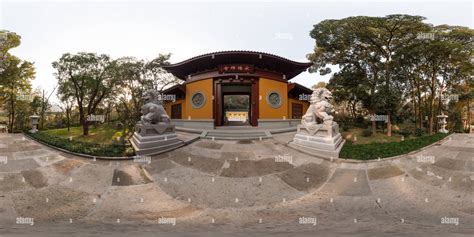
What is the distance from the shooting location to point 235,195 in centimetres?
324

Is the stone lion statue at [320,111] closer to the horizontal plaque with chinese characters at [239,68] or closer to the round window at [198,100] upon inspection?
the horizontal plaque with chinese characters at [239,68]

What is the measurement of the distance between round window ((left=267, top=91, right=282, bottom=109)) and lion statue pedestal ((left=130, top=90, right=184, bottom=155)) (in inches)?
232

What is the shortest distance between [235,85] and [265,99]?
1937 millimetres

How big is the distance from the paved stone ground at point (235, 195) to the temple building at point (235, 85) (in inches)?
216

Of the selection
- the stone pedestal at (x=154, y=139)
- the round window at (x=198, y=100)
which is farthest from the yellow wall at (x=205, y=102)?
the stone pedestal at (x=154, y=139)

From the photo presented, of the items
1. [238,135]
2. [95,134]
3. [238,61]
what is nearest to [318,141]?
[238,135]

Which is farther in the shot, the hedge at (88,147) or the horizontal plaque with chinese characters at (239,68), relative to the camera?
the horizontal plaque with chinese characters at (239,68)

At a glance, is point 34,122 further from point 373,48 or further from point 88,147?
point 373,48

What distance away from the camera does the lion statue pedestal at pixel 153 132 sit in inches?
194

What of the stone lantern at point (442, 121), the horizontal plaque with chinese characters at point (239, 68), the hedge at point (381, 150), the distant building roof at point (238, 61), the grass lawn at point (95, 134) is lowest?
the hedge at point (381, 150)

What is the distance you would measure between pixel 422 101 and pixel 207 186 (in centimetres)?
1154

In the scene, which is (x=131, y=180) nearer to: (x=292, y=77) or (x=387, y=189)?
(x=387, y=189)

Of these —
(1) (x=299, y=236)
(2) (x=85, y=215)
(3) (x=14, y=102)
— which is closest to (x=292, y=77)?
(1) (x=299, y=236)

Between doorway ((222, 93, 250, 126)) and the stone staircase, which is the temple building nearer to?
the stone staircase
